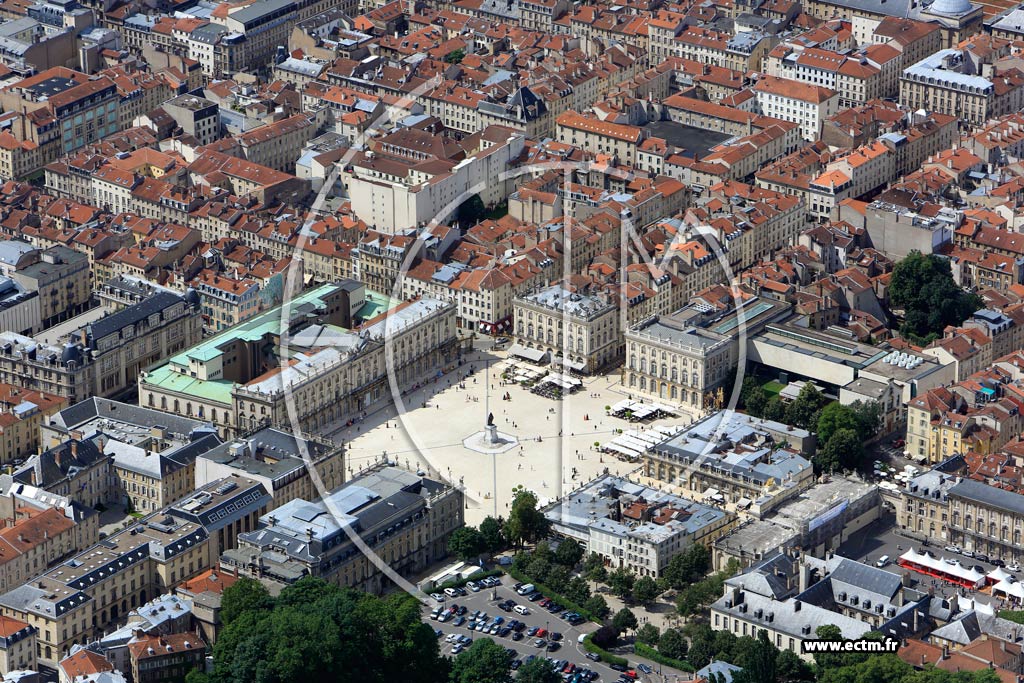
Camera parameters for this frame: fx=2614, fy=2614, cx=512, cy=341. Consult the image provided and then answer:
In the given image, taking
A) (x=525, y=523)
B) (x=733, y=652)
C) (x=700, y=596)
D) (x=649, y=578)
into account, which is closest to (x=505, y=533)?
(x=525, y=523)

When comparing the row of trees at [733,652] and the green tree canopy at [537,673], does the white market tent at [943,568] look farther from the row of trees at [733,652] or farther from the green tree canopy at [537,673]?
the green tree canopy at [537,673]

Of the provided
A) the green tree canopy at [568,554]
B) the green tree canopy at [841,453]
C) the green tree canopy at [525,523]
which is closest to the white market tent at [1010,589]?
the green tree canopy at [841,453]

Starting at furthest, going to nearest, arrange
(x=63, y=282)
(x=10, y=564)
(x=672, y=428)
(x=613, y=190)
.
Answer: (x=613, y=190) < (x=63, y=282) < (x=672, y=428) < (x=10, y=564)

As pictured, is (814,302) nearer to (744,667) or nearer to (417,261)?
(417,261)

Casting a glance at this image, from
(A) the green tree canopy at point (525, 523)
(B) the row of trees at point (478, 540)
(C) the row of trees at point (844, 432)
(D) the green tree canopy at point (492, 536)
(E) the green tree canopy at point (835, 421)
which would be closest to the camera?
(B) the row of trees at point (478, 540)

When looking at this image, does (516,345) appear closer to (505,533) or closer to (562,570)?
(505,533)

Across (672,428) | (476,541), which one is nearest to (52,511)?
(476,541)
